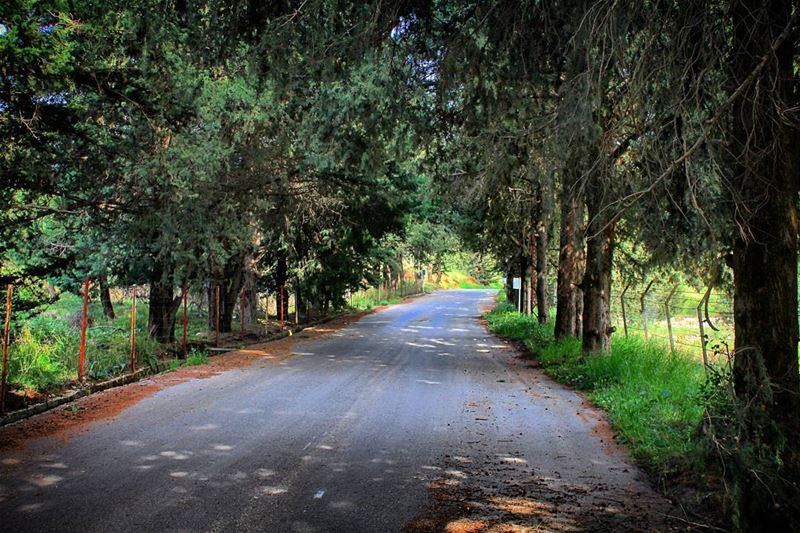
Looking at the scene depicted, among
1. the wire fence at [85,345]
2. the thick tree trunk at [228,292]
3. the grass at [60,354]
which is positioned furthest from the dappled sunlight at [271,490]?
the thick tree trunk at [228,292]

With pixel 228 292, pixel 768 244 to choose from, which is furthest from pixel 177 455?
pixel 228 292

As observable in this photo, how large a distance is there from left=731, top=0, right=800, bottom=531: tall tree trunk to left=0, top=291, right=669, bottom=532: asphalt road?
4.06ft

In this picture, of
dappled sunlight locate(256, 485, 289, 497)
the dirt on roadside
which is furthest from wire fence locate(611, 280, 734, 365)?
dappled sunlight locate(256, 485, 289, 497)

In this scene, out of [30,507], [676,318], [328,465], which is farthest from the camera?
[676,318]

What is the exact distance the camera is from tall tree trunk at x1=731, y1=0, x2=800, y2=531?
14.9 feet

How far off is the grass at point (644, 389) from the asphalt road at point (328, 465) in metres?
0.36

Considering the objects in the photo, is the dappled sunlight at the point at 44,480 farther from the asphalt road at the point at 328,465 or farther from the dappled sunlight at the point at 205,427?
the dappled sunlight at the point at 205,427

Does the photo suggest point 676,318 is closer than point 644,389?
No

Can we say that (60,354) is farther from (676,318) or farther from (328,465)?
(676,318)

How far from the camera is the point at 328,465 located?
5832 mm

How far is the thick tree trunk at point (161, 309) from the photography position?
48.8 feet

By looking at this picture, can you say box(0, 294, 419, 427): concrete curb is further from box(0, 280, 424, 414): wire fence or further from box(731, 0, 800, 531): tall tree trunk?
box(731, 0, 800, 531): tall tree trunk

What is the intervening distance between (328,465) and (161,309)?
35.3 ft

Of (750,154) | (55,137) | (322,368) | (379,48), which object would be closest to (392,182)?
(322,368)
